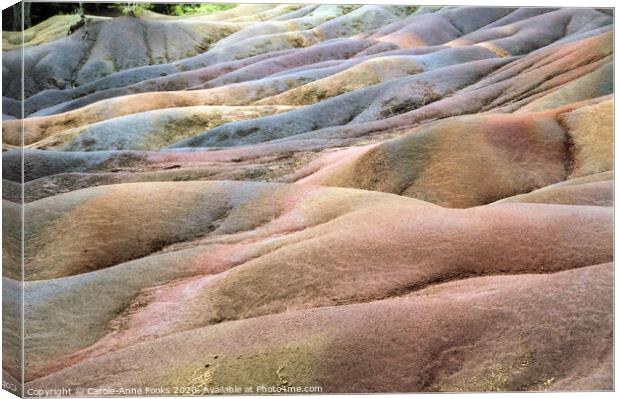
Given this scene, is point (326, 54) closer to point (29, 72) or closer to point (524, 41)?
point (524, 41)

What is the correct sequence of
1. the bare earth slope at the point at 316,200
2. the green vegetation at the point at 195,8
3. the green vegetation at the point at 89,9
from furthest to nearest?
1. the green vegetation at the point at 195,8
2. the green vegetation at the point at 89,9
3. the bare earth slope at the point at 316,200

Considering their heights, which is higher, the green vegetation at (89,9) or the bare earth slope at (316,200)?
the green vegetation at (89,9)

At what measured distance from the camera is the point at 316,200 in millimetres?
9102

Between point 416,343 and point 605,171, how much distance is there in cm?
381

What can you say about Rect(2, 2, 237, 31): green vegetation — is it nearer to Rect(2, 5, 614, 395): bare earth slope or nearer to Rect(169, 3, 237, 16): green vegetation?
Rect(169, 3, 237, 16): green vegetation

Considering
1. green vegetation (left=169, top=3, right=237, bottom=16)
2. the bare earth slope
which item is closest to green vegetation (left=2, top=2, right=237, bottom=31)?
green vegetation (left=169, top=3, right=237, bottom=16)

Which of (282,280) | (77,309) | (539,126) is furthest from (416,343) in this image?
(539,126)

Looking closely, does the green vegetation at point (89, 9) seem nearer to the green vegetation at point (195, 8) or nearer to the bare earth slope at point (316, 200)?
the green vegetation at point (195, 8)

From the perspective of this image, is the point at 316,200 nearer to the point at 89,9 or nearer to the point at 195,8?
the point at 195,8

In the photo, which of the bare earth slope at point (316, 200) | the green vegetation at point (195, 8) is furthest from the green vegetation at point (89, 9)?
the bare earth slope at point (316, 200)

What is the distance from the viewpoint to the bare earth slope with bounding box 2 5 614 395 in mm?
7055

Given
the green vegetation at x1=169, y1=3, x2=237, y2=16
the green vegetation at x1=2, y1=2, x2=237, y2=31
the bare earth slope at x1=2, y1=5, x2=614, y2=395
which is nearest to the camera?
the bare earth slope at x1=2, y1=5, x2=614, y2=395

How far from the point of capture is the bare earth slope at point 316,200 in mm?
7055

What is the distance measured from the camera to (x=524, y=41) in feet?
37.3
